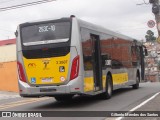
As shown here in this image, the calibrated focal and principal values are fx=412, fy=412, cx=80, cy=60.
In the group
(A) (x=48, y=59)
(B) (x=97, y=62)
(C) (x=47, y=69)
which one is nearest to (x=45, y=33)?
→ (A) (x=48, y=59)

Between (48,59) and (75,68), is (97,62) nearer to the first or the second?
(75,68)

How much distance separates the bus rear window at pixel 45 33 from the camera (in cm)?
1452

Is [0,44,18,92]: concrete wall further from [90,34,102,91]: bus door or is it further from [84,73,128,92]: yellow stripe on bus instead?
[90,34,102,91]: bus door

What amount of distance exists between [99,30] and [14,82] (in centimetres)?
1600

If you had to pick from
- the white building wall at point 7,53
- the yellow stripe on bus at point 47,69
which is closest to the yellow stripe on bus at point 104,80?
the yellow stripe on bus at point 47,69

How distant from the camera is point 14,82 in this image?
31.8 m

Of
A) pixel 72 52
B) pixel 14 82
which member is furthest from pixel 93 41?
pixel 14 82

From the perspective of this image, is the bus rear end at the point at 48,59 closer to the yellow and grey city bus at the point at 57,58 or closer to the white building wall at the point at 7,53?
the yellow and grey city bus at the point at 57,58

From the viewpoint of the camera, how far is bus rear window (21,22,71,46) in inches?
571

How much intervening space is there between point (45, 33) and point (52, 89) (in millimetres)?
2036

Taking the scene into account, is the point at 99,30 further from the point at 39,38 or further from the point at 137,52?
the point at 137,52

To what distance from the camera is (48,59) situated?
1452 centimetres

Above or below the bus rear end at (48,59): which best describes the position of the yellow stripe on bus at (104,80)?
below

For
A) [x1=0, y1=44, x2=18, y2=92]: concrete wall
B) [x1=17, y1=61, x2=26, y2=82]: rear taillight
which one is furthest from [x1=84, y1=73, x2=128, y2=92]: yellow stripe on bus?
[x1=0, y1=44, x2=18, y2=92]: concrete wall
